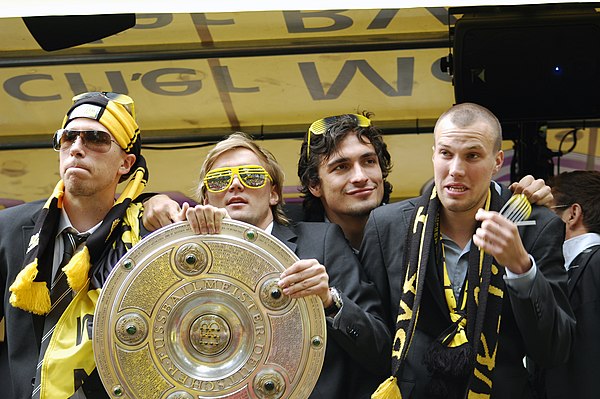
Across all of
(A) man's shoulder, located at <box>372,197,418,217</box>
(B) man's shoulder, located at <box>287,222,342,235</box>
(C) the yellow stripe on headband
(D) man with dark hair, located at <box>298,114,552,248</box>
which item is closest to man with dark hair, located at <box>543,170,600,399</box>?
(A) man's shoulder, located at <box>372,197,418,217</box>

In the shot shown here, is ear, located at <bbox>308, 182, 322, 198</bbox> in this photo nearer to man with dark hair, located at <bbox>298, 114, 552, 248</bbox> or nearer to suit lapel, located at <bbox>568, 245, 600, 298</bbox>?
man with dark hair, located at <bbox>298, 114, 552, 248</bbox>

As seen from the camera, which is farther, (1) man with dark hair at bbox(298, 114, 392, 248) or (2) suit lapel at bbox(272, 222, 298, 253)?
(1) man with dark hair at bbox(298, 114, 392, 248)

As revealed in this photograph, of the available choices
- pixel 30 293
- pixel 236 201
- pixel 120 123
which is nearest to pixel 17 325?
pixel 30 293

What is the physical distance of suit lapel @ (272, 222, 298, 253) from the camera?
4.32m

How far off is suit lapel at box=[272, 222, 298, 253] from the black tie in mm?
731

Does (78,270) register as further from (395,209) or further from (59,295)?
(395,209)

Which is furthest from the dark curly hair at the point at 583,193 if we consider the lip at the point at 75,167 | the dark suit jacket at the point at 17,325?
the dark suit jacket at the point at 17,325

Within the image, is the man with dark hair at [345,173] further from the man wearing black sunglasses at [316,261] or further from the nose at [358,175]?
the man wearing black sunglasses at [316,261]

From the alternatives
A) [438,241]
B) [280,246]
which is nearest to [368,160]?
[438,241]

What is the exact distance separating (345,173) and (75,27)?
1359 millimetres

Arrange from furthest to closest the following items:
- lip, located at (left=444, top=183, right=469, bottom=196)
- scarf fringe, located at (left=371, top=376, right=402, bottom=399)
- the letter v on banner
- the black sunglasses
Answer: the letter v on banner, the black sunglasses, lip, located at (left=444, top=183, right=469, bottom=196), scarf fringe, located at (left=371, top=376, right=402, bottom=399)

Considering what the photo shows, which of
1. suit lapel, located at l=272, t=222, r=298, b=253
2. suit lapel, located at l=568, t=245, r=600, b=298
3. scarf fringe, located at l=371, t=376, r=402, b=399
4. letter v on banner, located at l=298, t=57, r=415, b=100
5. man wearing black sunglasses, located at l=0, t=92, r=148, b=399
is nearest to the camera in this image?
scarf fringe, located at l=371, t=376, r=402, b=399

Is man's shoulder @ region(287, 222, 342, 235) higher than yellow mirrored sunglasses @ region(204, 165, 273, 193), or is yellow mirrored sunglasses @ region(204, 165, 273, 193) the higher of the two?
yellow mirrored sunglasses @ region(204, 165, 273, 193)

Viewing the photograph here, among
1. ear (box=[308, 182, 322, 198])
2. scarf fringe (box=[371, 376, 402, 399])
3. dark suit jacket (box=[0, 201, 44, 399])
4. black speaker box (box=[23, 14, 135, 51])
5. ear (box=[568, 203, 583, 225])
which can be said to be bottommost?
scarf fringe (box=[371, 376, 402, 399])
